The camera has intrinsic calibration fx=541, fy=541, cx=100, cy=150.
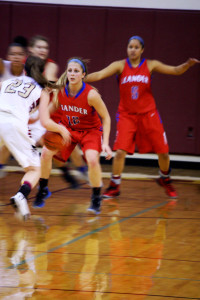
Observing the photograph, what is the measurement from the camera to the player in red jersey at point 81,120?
4.51 m

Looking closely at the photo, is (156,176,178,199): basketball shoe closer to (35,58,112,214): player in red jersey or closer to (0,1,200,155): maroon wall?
(35,58,112,214): player in red jersey

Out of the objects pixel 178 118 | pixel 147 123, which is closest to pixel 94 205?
pixel 147 123

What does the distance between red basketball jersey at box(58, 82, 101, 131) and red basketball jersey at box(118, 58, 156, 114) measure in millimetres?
658

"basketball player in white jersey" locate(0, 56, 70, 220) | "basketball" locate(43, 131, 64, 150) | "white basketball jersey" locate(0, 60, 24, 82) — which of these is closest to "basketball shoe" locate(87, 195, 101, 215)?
"basketball" locate(43, 131, 64, 150)

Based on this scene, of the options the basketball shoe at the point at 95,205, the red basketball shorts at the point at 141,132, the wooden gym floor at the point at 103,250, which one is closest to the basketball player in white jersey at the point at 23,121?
the wooden gym floor at the point at 103,250

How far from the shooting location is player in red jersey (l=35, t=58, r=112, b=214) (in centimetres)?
451

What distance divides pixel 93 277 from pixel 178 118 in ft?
17.5

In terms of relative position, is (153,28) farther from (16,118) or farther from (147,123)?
(16,118)

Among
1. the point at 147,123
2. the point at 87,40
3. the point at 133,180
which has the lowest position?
the point at 133,180

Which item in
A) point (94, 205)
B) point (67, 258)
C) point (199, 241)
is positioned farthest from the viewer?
point (94, 205)

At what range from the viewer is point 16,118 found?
3.93 meters

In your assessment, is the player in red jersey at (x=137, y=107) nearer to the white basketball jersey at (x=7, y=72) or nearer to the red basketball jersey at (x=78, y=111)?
the red basketball jersey at (x=78, y=111)

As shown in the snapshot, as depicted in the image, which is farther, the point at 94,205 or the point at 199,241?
the point at 94,205

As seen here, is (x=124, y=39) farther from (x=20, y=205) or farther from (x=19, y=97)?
(x=20, y=205)
